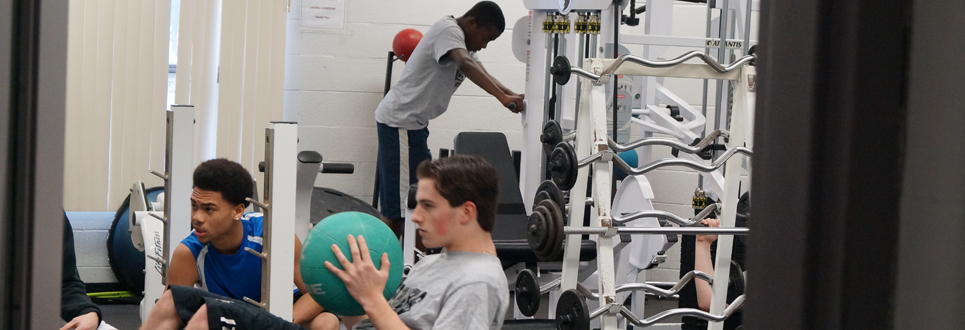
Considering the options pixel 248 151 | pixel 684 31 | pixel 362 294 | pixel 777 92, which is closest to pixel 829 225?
pixel 777 92

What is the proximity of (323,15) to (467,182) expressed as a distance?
319cm

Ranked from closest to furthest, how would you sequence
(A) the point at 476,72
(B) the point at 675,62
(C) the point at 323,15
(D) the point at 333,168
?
(B) the point at 675,62 < (D) the point at 333,168 < (A) the point at 476,72 < (C) the point at 323,15

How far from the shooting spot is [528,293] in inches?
93.0

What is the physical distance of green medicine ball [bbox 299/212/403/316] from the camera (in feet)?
4.95

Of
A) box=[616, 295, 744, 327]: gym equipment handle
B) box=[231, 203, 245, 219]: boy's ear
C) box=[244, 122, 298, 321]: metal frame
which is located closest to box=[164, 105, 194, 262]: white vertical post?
box=[231, 203, 245, 219]: boy's ear

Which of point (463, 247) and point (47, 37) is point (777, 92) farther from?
point (463, 247)

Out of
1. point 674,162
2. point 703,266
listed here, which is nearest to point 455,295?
point 674,162

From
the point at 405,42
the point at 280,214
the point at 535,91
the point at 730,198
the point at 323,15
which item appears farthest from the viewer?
the point at 323,15

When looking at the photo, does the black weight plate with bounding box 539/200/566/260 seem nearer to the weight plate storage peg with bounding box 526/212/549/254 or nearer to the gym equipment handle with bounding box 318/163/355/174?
the weight plate storage peg with bounding box 526/212/549/254

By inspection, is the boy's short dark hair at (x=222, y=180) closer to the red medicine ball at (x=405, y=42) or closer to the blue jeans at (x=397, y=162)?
the blue jeans at (x=397, y=162)

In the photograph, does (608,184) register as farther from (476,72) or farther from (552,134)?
(476,72)

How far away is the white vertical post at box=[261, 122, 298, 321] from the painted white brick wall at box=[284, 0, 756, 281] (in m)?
2.72

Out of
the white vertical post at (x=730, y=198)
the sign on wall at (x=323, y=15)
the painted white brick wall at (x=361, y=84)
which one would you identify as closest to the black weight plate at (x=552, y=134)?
the white vertical post at (x=730, y=198)

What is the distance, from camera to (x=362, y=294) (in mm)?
1480
